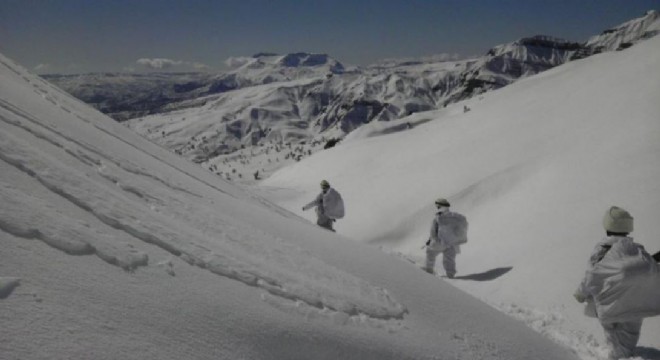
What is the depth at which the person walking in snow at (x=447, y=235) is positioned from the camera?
1205 cm

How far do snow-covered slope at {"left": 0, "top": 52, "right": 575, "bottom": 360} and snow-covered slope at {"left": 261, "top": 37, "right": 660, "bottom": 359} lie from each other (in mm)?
3393

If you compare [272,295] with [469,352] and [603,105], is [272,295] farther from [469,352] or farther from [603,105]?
[603,105]

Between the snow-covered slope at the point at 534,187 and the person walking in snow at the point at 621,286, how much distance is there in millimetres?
477

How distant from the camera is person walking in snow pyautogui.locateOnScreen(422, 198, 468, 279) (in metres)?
12.0

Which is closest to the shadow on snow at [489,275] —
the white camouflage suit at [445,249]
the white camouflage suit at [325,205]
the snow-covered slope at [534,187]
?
the snow-covered slope at [534,187]

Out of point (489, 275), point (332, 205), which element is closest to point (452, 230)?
point (489, 275)

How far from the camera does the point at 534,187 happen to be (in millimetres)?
15016

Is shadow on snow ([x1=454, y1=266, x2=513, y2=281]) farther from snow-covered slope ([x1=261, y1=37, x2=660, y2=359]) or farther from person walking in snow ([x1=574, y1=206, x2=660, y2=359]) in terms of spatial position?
person walking in snow ([x1=574, y1=206, x2=660, y2=359])

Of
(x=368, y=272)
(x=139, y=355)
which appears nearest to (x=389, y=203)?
(x=368, y=272)

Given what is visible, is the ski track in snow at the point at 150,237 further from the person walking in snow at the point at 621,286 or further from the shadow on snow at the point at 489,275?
the shadow on snow at the point at 489,275

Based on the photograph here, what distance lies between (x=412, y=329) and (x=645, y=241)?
7.54 m

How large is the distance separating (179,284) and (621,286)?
6.26 metres

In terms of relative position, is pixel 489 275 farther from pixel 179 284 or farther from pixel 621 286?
pixel 179 284

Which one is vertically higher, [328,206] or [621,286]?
[328,206]
